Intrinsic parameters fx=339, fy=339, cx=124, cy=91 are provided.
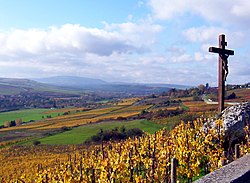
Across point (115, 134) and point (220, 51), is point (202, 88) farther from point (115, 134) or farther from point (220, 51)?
point (220, 51)

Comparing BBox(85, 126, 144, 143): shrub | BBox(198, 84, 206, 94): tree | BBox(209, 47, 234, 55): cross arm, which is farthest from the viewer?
BBox(198, 84, 206, 94): tree

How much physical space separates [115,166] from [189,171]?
Answer: 2135mm

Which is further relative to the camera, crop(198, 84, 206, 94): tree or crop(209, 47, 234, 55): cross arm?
crop(198, 84, 206, 94): tree

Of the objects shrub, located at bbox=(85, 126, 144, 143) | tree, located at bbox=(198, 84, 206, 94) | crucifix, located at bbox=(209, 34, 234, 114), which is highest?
crucifix, located at bbox=(209, 34, 234, 114)

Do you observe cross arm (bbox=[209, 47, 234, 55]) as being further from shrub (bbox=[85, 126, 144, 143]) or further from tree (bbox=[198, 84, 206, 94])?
tree (bbox=[198, 84, 206, 94])

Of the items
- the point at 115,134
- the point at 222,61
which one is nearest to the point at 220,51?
the point at 222,61

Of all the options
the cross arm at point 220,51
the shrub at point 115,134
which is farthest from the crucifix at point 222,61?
the shrub at point 115,134

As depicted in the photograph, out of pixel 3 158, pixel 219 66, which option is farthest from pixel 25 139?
pixel 219 66

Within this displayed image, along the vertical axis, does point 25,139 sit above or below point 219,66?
below

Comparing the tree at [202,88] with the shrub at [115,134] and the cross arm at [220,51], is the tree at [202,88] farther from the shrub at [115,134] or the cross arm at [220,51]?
the cross arm at [220,51]

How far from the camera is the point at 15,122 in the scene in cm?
9406

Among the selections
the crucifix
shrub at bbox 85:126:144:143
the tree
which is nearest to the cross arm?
the crucifix

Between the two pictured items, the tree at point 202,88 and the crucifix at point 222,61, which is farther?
the tree at point 202,88

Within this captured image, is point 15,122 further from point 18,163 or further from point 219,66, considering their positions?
point 219,66
